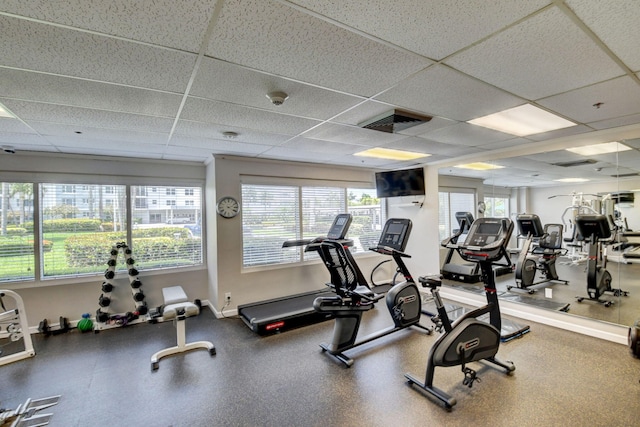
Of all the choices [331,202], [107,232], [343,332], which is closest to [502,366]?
[343,332]

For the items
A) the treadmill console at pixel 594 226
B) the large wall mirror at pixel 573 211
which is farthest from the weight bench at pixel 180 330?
the treadmill console at pixel 594 226

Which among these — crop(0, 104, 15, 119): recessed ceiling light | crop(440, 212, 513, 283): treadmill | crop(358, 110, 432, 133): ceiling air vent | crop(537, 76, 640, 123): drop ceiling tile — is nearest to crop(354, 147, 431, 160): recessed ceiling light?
crop(358, 110, 432, 133): ceiling air vent

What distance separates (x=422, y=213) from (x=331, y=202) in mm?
1730

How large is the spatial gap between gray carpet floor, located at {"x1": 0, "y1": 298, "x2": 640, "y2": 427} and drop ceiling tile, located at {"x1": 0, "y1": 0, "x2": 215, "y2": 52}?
258cm

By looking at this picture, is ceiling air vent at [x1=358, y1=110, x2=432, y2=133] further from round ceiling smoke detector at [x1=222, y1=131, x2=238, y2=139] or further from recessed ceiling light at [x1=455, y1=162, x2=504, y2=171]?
recessed ceiling light at [x1=455, y1=162, x2=504, y2=171]

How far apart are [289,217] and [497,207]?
3435 millimetres

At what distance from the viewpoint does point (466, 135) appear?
3.43 m

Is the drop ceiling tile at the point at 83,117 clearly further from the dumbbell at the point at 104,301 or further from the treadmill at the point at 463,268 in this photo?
the treadmill at the point at 463,268

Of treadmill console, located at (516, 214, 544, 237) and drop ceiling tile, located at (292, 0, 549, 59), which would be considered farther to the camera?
treadmill console, located at (516, 214, 544, 237)

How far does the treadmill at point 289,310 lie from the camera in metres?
3.51

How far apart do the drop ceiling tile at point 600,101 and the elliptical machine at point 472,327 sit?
3.56ft

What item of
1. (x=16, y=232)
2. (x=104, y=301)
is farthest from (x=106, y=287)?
(x=16, y=232)

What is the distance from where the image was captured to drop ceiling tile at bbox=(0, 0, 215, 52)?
1225 millimetres

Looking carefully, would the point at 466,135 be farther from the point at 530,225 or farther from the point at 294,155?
the point at 294,155
